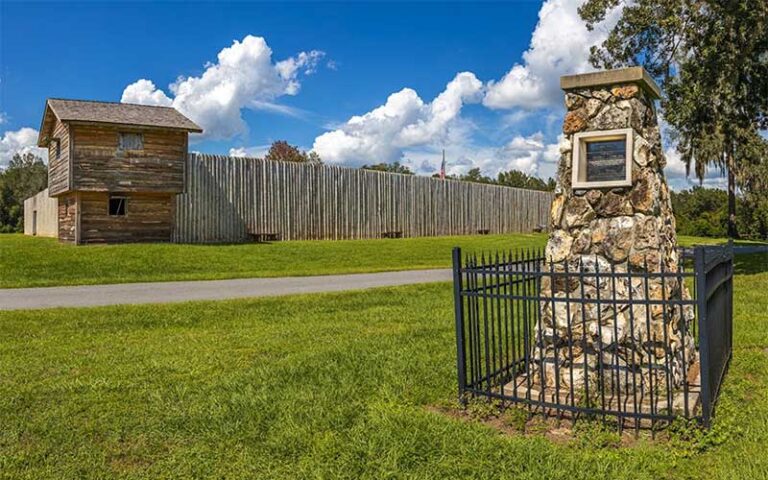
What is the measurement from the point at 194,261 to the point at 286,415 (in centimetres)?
1470

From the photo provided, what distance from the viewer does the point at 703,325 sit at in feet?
13.4

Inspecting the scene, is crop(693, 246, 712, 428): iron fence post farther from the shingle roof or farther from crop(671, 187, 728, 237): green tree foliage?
crop(671, 187, 728, 237): green tree foliage

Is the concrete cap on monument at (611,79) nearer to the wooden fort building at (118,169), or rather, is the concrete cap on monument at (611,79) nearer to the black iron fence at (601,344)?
the black iron fence at (601,344)

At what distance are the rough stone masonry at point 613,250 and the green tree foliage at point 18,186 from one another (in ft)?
184

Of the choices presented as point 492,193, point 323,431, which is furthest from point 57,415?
point 492,193

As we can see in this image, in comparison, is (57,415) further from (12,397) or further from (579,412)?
(579,412)

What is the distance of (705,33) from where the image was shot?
1430cm

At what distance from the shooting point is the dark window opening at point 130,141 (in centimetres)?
2167

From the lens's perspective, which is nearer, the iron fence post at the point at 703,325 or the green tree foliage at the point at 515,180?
the iron fence post at the point at 703,325

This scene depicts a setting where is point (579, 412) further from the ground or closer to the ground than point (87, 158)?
closer to the ground

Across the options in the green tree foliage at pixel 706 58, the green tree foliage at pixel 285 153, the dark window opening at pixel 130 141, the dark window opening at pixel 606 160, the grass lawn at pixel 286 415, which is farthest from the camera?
the green tree foliage at pixel 285 153

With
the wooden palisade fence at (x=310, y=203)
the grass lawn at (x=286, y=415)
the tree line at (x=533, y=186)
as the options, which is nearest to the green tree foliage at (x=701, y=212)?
the tree line at (x=533, y=186)

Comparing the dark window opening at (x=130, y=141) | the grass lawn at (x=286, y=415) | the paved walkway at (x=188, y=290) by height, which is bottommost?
the grass lawn at (x=286, y=415)

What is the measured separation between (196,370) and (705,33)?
14298 millimetres
